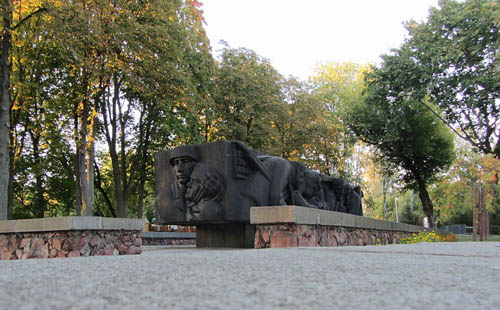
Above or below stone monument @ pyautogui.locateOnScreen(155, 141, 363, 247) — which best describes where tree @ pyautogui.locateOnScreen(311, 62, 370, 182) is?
above

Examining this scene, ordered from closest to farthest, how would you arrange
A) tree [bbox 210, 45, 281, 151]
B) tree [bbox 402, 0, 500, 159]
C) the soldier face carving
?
the soldier face carving
tree [bbox 402, 0, 500, 159]
tree [bbox 210, 45, 281, 151]

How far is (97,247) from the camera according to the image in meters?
9.43

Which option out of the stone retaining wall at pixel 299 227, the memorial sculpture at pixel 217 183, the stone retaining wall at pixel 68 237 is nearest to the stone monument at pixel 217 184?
the memorial sculpture at pixel 217 183

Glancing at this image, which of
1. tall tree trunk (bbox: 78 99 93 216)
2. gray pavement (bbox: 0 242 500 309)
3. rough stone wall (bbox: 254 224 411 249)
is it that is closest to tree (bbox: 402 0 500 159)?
rough stone wall (bbox: 254 224 411 249)

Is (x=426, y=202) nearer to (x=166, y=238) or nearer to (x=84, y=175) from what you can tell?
(x=166, y=238)

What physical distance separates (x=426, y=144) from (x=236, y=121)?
14217mm

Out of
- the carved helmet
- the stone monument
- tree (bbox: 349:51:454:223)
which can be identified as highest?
tree (bbox: 349:51:454:223)

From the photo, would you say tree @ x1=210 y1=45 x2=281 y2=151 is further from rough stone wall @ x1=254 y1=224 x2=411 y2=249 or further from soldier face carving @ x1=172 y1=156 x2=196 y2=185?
rough stone wall @ x1=254 y1=224 x2=411 y2=249

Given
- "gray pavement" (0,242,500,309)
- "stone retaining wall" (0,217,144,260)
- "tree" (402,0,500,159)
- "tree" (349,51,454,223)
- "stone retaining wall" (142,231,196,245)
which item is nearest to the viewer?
"gray pavement" (0,242,500,309)

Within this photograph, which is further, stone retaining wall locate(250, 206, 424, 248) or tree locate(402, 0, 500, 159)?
tree locate(402, 0, 500, 159)

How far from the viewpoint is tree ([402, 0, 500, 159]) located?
22.3 m

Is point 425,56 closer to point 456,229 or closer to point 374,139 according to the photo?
point 374,139

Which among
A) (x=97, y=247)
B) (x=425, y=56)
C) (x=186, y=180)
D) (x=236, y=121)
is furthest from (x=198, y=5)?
(x=97, y=247)

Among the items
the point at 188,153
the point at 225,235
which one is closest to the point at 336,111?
the point at 225,235
